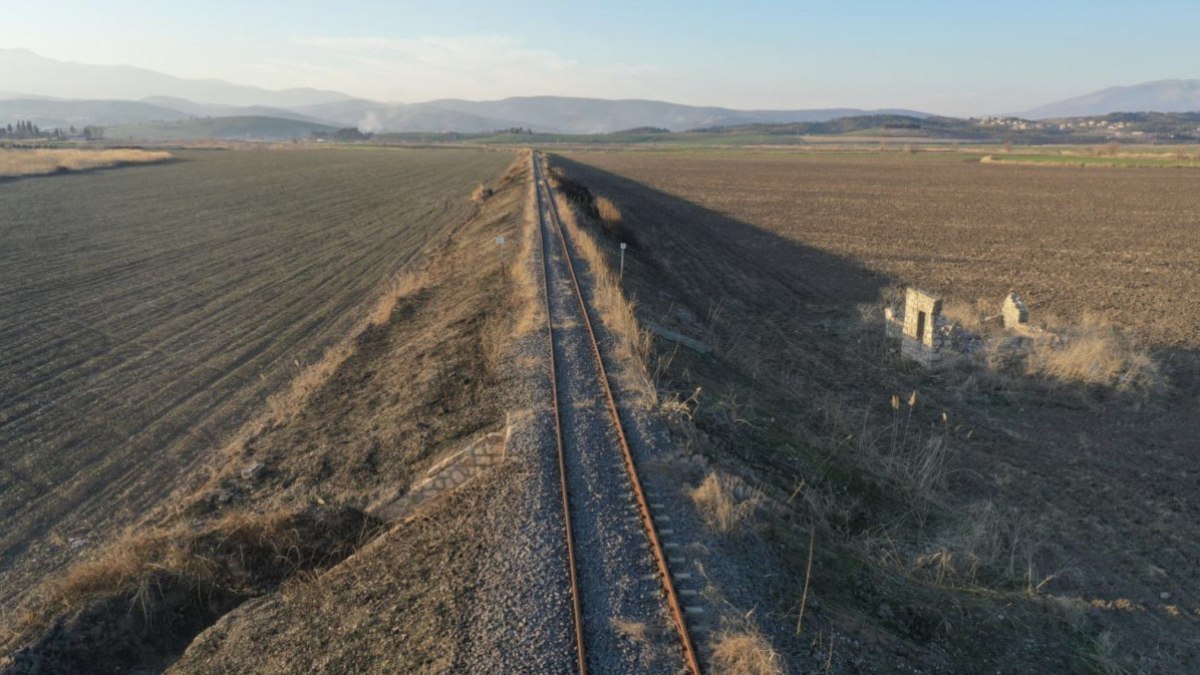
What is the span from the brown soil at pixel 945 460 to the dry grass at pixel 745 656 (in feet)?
1.51

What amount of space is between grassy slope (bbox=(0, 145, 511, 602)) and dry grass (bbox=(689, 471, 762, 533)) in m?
9.85

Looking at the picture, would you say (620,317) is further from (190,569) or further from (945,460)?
(190,569)

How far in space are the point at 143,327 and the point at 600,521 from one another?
19285 millimetres

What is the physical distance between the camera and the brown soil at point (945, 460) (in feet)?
27.2

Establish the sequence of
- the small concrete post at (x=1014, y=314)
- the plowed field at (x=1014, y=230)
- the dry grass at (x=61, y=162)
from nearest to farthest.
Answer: the small concrete post at (x=1014, y=314) → the plowed field at (x=1014, y=230) → the dry grass at (x=61, y=162)

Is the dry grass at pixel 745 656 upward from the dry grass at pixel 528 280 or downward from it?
downward

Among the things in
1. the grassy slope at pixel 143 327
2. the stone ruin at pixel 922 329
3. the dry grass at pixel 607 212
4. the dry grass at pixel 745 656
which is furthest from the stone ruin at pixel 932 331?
the dry grass at pixel 607 212

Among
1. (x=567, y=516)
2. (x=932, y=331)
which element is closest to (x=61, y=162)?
(x=932, y=331)

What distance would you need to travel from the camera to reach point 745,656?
6711 mm

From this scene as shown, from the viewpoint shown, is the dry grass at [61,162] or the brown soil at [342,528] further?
the dry grass at [61,162]

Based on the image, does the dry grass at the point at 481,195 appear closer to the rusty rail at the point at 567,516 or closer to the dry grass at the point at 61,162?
the rusty rail at the point at 567,516

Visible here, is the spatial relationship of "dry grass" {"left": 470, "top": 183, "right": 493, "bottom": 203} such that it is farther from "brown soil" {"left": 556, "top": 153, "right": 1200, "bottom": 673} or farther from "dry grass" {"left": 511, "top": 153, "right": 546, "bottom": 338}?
"brown soil" {"left": 556, "top": 153, "right": 1200, "bottom": 673}

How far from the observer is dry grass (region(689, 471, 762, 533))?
9266mm

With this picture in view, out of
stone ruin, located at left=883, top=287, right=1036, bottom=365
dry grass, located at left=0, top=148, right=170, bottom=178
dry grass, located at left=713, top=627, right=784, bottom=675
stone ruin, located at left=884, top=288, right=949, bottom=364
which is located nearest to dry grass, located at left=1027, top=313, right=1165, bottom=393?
stone ruin, located at left=883, top=287, right=1036, bottom=365
